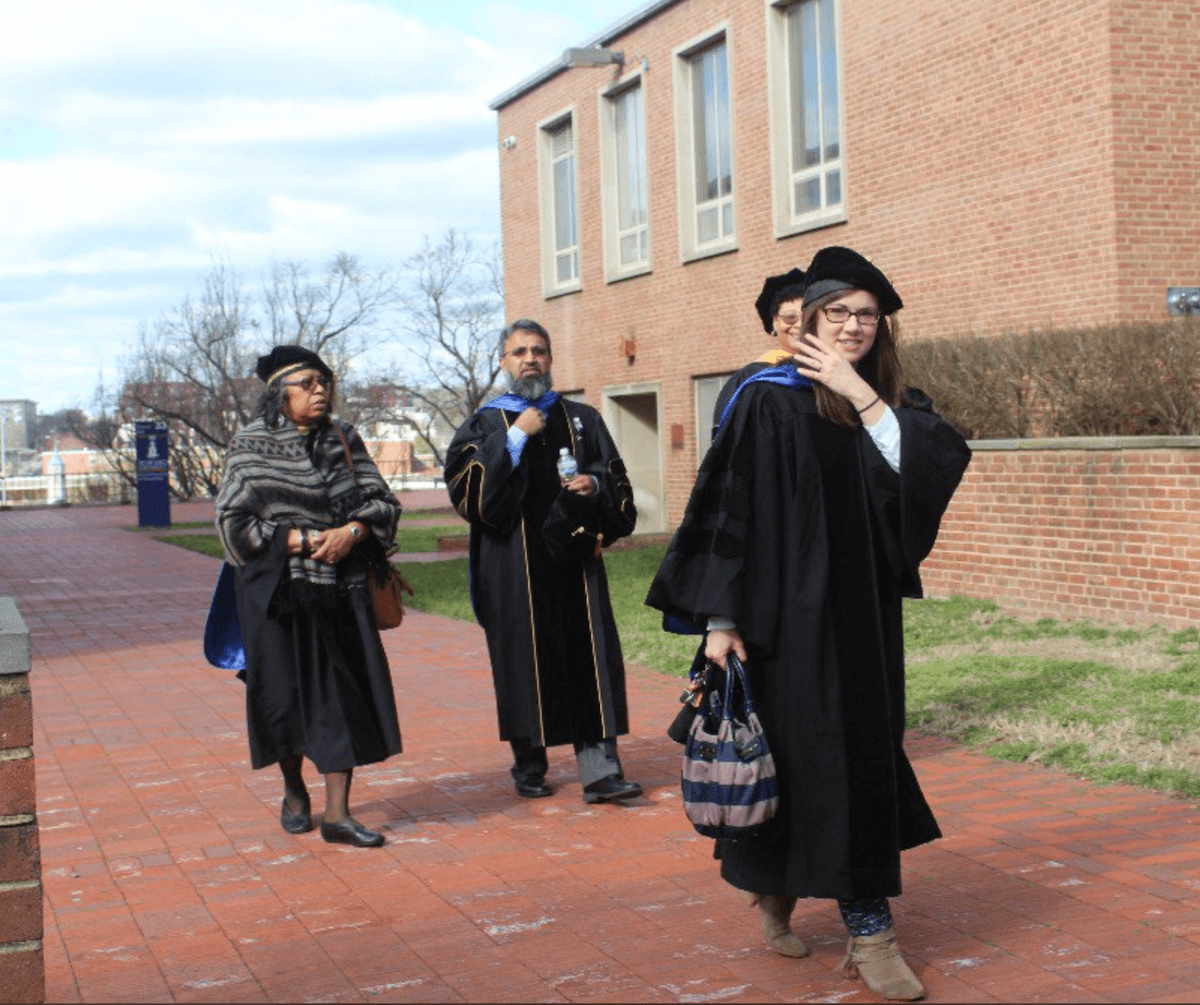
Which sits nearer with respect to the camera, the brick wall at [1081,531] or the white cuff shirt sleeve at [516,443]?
the white cuff shirt sleeve at [516,443]

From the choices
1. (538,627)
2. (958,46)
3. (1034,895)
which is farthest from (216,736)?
(958,46)

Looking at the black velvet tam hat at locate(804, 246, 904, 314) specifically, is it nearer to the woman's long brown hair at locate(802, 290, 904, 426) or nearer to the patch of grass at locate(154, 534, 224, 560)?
the woman's long brown hair at locate(802, 290, 904, 426)

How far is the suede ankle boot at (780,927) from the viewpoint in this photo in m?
5.04

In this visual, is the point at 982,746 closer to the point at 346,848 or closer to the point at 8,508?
the point at 346,848

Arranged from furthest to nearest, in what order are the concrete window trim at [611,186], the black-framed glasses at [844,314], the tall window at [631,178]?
the concrete window trim at [611,186] → the tall window at [631,178] → the black-framed glasses at [844,314]

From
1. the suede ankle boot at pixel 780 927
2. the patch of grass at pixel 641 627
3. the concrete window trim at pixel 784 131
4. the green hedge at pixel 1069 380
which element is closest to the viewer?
the suede ankle boot at pixel 780 927

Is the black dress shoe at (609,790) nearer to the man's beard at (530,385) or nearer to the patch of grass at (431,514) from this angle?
the man's beard at (530,385)

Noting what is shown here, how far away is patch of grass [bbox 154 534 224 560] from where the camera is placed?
24.9 metres

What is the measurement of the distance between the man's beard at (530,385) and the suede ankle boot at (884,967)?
341cm

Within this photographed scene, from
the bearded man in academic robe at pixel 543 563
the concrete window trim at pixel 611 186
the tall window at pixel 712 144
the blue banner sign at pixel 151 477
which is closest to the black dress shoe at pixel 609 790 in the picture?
the bearded man in academic robe at pixel 543 563

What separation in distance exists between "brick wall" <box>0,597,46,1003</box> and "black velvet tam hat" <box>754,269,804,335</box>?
3489mm

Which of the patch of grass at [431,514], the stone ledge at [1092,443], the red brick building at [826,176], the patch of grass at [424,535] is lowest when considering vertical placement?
the patch of grass at [431,514]

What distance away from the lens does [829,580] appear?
4766mm

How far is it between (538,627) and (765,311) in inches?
67.6
